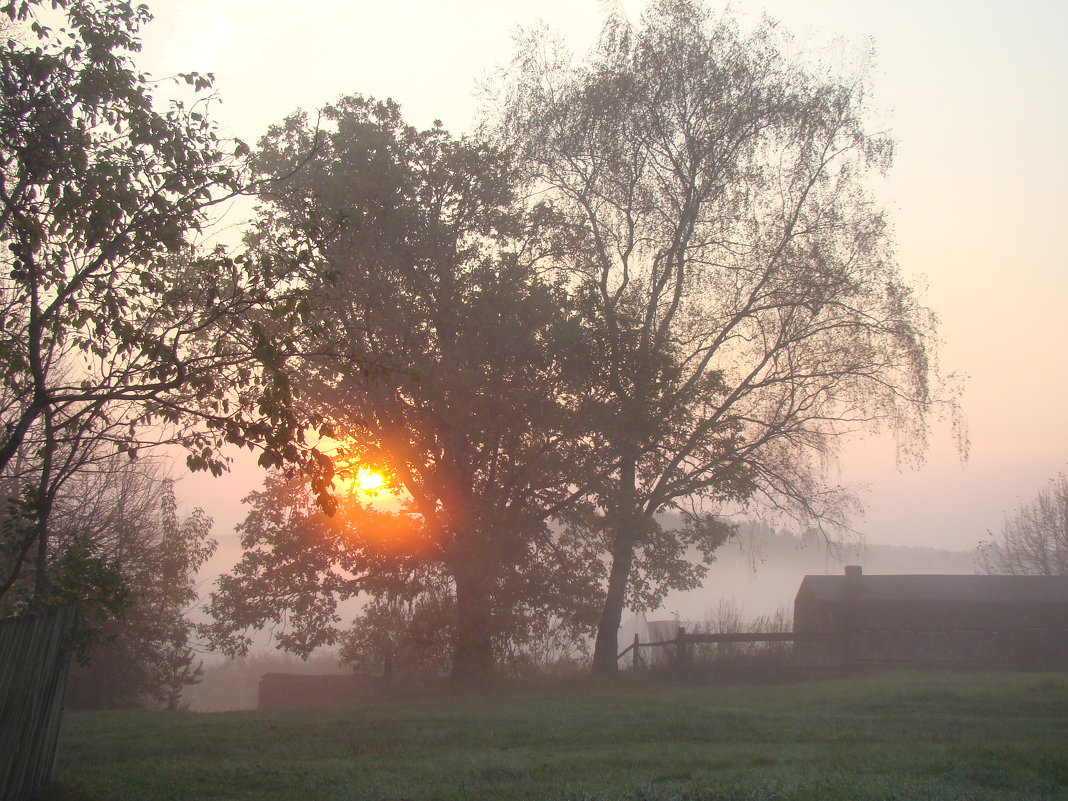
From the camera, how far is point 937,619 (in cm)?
3472

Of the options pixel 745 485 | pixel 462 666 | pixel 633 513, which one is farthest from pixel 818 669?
pixel 462 666

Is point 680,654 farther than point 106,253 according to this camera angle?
Yes

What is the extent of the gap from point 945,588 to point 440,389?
2665 cm

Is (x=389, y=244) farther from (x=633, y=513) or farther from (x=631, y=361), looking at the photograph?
(x=633, y=513)

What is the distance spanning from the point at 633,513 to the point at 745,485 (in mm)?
3627

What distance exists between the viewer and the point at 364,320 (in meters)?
21.5

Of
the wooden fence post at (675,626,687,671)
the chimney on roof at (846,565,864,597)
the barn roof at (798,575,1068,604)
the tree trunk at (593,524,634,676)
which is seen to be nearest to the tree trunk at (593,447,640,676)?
the tree trunk at (593,524,634,676)

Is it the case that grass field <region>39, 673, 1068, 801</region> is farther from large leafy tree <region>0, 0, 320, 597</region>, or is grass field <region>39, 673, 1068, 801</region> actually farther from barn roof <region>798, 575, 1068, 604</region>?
barn roof <region>798, 575, 1068, 604</region>

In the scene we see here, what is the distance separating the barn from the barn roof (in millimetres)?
42

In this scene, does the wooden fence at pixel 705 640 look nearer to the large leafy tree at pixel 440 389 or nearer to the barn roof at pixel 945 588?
the large leafy tree at pixel 440 389

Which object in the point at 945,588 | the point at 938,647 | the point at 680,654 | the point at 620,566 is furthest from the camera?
the point at 945,588

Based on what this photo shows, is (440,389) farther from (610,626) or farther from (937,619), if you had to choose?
(937,619)

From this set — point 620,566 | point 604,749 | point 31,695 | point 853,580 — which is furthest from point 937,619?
point 31,695

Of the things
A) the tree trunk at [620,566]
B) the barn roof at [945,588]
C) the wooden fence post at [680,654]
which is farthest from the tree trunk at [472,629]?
the barn roof at [945,588]
